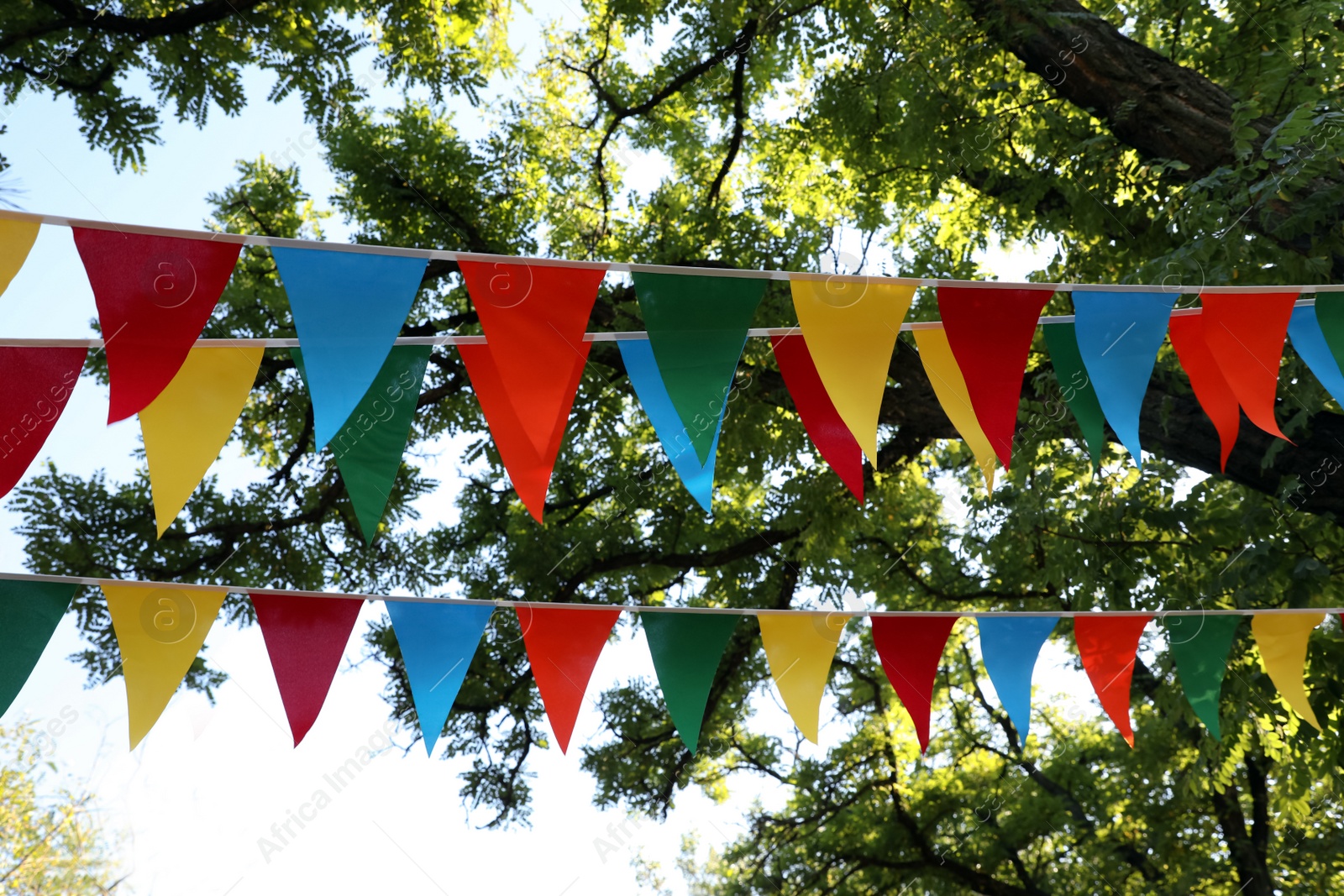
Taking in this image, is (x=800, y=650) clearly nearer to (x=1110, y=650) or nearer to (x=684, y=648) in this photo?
(x=684, y=648)

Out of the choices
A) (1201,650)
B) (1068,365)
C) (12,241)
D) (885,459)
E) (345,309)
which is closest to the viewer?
(12,241)

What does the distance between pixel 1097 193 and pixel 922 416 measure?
113 centimetres

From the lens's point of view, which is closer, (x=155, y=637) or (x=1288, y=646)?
(x=155, y=637)

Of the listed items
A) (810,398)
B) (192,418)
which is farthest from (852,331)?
(192,418)

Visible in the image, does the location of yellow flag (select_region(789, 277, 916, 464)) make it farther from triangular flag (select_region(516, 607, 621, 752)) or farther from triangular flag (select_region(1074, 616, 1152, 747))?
triangular flag (select_region(1074, 616, 1152, 747))

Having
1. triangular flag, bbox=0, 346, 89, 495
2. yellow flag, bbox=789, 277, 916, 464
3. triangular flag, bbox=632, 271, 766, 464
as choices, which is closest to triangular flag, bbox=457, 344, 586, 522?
triangular flag, bbox=632, 271, 766, 464

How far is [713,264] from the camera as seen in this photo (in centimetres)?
397

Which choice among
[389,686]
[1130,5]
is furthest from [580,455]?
[1130,5]

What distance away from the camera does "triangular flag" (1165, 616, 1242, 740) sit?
2.29m

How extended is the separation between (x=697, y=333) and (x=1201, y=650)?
1591 millimetres

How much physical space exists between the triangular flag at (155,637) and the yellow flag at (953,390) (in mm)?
1559

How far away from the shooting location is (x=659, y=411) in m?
2.02

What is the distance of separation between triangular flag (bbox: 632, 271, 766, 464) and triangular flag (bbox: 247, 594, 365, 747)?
35.0 inches

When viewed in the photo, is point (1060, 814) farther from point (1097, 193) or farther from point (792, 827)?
point (1097, 193)
